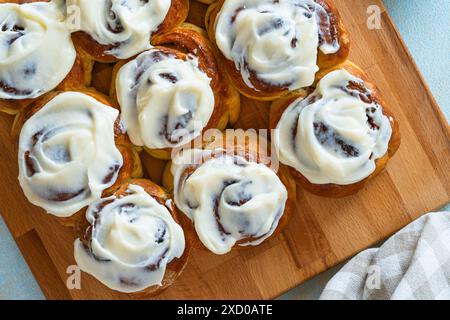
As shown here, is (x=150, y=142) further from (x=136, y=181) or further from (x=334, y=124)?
(x=334, y=124)

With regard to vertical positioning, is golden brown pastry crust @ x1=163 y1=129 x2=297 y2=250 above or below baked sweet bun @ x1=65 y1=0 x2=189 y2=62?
below

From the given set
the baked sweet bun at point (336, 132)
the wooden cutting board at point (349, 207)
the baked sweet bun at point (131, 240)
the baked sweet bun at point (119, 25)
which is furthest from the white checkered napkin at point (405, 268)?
the baked sweet bun at point (119, 25)

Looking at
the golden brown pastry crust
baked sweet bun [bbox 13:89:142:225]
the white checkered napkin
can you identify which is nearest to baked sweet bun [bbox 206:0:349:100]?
the golden brown pastry crust

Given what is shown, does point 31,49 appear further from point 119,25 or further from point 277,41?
point 277,41

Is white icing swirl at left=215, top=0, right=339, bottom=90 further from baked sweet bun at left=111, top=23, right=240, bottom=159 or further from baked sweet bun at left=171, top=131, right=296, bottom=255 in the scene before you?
baked sweet bun at left=171, top=131, right=296, bottom=255

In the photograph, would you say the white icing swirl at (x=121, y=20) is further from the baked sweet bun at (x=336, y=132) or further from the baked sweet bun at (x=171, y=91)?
the baked sweet bun at (x=336, y=132)

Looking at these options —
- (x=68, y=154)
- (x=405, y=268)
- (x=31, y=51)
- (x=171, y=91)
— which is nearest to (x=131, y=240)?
(x=68, y=154)

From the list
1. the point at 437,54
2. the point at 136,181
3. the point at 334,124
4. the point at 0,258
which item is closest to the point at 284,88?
the point at 334,124
